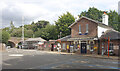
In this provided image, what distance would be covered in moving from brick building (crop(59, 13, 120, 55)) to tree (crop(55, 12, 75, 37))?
1187 cm

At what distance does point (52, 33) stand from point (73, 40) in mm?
21917

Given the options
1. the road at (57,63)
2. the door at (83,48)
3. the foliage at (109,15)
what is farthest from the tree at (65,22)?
the road at (57,63)

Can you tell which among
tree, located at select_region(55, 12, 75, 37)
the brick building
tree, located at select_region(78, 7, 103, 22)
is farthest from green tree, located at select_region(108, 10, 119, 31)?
the brick building

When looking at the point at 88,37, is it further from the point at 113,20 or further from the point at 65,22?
the point at 113,20

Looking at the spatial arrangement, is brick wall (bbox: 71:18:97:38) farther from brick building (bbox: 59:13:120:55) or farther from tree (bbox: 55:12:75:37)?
tree (bbox: 55:12:75:37)

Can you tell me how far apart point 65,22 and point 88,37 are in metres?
16.7

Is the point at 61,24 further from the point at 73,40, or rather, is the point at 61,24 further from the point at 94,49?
the point at 94,49

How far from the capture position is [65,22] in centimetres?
3919

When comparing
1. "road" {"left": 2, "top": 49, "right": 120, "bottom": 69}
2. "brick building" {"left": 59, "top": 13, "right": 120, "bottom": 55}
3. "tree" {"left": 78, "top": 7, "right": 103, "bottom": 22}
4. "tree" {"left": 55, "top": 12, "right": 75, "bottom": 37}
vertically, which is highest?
"tree" {"left": 78, "top": 7, "right": 103, "bottom": 22}

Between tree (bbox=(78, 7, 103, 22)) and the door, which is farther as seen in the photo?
tree (bbox=(78, 7, 103, 22))

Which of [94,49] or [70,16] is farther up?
[70,16]

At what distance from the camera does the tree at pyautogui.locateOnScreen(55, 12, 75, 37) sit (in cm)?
3871

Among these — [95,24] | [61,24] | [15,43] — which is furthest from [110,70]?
[15,43]

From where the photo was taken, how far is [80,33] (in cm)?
2503
